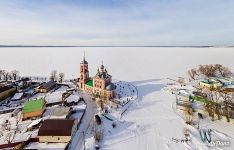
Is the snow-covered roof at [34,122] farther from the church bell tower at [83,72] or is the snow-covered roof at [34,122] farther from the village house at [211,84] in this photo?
the village house at [211,84]

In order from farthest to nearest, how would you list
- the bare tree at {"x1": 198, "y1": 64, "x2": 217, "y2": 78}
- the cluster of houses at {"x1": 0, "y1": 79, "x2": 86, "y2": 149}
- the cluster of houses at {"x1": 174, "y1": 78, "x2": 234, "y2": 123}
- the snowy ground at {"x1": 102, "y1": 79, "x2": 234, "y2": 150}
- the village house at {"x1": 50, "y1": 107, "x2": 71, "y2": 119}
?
the bare tree at {"x1": 198, "y1": 64, "x2": 217, "y2": 78} → the cluster of houses at {"x1": 174, "y1": 78, "x2": 234, "y2": 123} → the village house at {"x1": 50, "y1": 107, "x2": 71, "y2": 119} → the cluster of houses at {"x1": 0, "y1": 79, "x2": 86, "y2": 149} → the snowy ground at {"x1": 102, "y1": 79, "x2": 234, "y2": 150}

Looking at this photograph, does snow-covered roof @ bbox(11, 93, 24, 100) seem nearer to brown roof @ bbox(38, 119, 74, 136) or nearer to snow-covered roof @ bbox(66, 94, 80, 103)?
snow-covered roof @ bbox(66, 94, 80, 103)

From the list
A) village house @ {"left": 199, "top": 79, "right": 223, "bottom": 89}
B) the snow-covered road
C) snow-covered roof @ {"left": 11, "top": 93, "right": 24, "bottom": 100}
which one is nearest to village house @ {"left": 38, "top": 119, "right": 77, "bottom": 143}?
the snow-covered road

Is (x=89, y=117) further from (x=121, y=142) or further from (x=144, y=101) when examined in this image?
(x=144, y=101)

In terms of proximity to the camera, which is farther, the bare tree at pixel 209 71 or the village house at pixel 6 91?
the bare tree at pixel 209 71

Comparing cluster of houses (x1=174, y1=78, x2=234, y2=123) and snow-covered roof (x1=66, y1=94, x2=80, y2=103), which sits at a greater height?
cluster of houses (x1=174, y1=78, x2=234, y2=123)

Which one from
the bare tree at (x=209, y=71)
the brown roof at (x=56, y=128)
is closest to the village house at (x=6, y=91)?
the brown roof at (x=56, y=128)

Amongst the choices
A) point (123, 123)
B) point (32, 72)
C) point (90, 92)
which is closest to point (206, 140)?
point (123, 123)

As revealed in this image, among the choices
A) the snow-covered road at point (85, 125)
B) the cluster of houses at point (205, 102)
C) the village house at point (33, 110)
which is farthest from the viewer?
the cluster of houses at point (205, 102)
